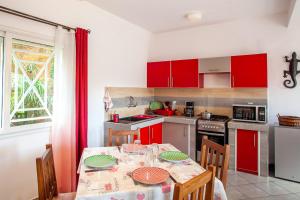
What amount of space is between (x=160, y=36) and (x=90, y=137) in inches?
102

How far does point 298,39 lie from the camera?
302 cm

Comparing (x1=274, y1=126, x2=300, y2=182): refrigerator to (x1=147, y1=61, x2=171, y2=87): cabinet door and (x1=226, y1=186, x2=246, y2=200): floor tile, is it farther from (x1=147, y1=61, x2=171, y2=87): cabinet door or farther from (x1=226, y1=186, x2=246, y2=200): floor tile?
(x1=147, y1=61, x2=171, y2=87): cabinet door

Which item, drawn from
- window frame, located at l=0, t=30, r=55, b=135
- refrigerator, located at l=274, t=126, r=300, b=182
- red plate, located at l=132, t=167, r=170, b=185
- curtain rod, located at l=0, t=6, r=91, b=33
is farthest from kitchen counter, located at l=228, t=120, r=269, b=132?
window frame, located at l=0, t=30, r=55, b=135

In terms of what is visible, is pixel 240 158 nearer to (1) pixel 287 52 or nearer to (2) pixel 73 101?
(1) pixel 287 52

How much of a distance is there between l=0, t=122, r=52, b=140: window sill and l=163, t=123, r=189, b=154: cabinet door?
2.09 meters

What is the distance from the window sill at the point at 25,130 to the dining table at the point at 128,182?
92cm

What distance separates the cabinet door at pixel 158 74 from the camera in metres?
3.89

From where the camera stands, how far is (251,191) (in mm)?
2535

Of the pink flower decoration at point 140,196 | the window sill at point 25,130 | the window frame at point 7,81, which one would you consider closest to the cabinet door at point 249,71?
the pink flower decoration at point 140,196

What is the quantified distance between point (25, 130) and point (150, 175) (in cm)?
159

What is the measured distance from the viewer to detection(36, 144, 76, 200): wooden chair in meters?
1.23

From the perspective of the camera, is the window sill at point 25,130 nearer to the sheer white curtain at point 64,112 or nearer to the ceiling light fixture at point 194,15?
the sheer white curtain at point 64,112

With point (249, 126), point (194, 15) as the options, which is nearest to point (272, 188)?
point (249, 126)

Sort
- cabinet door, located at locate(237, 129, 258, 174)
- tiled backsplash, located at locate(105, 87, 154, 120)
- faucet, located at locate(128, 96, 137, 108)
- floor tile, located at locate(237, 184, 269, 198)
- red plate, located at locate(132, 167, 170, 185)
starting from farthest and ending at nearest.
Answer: faucet, located at locate(128, 96, 137, 108) < tiled backsplash, located at locate(105, 87, 154, 120) < cabinet door, located at locate(237, 129, 258, 174) < floor tile, located at locate(237, 184, 269, 198) < red plate, located at locate(132, 167, 170, 185)
